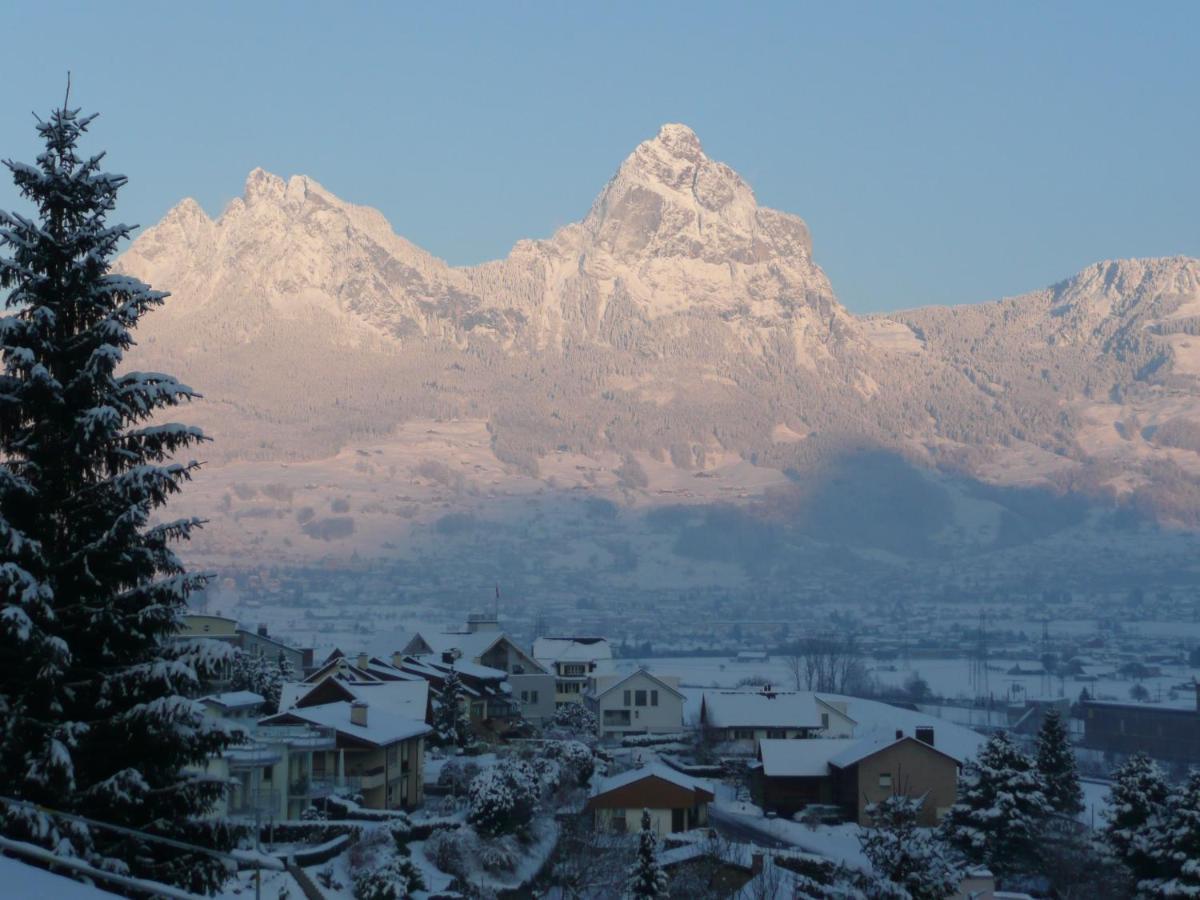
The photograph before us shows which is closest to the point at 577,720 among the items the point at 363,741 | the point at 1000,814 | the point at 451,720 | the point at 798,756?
the point at 451,720

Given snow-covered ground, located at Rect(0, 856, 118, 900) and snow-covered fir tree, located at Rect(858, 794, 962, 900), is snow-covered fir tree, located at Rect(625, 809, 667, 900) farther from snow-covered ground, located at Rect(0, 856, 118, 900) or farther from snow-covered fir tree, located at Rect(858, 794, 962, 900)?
snow-covered ground, located at Rect(0, 856, 118, 900)

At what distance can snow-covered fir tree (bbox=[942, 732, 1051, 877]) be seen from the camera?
130 feet

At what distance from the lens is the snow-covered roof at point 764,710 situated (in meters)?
64.9

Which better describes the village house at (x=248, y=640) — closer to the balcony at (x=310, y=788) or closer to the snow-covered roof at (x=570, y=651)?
the snow-covered roof at (x=570, y=651)

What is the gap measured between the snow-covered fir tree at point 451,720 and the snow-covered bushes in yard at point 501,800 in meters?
14.2

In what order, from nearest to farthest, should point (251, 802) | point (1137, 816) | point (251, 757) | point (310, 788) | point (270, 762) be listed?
point (251, 757) < point (251, 802) < point (270, 762) < point (1137, 816) < point (310, 788)

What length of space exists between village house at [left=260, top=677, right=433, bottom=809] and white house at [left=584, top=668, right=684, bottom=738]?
1011 inches

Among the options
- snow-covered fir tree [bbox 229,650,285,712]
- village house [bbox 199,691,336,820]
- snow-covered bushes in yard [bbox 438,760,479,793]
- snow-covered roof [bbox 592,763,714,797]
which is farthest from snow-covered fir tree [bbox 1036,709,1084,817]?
snow-covered fir tree [bbox 229,650,285,712]

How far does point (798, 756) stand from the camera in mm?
52688

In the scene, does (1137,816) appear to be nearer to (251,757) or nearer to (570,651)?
(251,757)

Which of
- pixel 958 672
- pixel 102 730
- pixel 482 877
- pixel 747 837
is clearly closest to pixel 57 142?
pixel 102 730

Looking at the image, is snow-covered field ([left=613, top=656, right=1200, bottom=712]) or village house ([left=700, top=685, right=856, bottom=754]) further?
snow-covered field ([left=613, top=656, right=1200, bottom=712])

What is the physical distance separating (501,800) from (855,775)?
1528cm

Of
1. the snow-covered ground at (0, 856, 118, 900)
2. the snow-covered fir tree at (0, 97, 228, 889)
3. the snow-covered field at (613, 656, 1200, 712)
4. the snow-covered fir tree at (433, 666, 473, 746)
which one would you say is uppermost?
the snow-covered fir tree at (0, 97, 228, 889)
